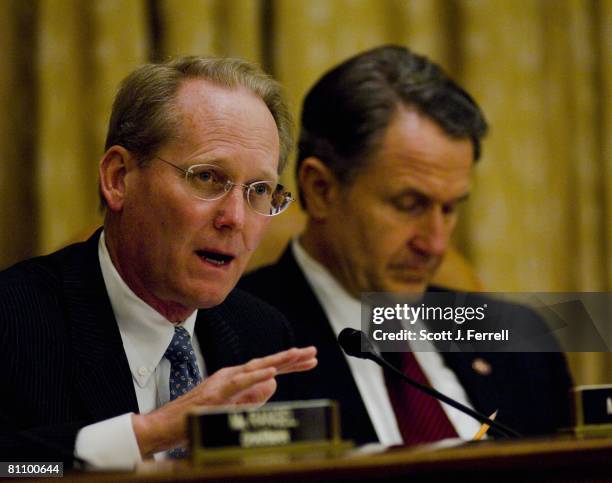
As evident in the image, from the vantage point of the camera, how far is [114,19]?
3391 mm

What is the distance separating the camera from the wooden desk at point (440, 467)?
103 cm

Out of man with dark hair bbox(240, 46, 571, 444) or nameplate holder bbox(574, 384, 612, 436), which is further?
man with dark hair bbox(240, 46, 571, 444)

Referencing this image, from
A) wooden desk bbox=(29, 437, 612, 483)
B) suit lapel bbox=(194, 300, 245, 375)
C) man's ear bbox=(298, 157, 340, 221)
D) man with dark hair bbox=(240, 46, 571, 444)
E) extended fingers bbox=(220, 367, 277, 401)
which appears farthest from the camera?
man's ear bbox=(298, 157, 340, 221)

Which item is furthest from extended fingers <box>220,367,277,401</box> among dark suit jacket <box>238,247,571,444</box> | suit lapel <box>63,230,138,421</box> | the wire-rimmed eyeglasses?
dark suit jacket <box>238,247,571,444</box>

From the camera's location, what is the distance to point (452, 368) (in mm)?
2633

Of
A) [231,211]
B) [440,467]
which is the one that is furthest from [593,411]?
[231,211]

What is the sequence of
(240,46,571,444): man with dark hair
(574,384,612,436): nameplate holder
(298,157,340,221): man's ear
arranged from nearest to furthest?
(574,384,612,436): nameplate holder < (240,46,571,444): man with dark hair < (298,157,340,221): man's ear

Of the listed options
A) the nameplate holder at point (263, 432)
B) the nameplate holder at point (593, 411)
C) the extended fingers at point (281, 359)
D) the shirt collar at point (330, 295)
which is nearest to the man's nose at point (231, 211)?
the extended fingers at point (281, 359)

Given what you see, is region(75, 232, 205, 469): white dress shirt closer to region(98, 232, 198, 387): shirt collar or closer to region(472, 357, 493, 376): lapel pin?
region(98, 232, 198, 387): shirt collar

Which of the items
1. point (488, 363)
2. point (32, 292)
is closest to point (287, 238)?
point (488, 363)

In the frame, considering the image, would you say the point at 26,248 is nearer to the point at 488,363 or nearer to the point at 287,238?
the point at 287,238

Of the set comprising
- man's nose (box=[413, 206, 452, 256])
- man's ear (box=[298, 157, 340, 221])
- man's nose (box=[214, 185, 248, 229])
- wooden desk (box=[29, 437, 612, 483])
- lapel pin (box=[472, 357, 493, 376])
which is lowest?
wooden desk (box=[29, 437, 612, 483])

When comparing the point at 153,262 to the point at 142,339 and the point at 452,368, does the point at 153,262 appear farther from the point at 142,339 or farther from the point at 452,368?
the point at 452,368

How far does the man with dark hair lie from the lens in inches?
101
